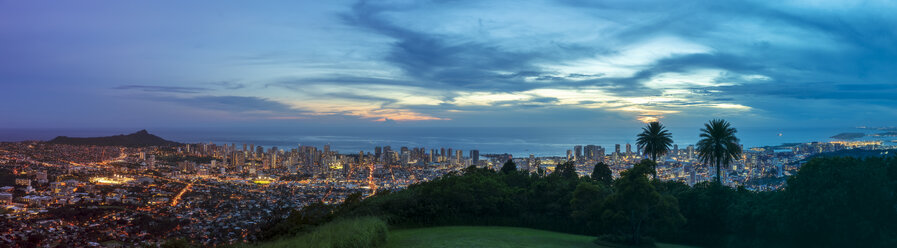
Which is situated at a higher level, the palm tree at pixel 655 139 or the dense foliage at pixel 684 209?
the palm tree at pixel 655 139

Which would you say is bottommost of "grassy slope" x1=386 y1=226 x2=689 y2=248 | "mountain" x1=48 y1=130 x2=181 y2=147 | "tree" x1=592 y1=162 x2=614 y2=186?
"grassy slope" x1=386 y1=226 x2=689 y2=248

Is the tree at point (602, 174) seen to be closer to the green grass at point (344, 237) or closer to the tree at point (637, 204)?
the tree at point (637, 204)

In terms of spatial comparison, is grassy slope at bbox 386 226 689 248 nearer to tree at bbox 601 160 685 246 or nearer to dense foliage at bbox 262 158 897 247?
tree at bbox 601 160 685 246

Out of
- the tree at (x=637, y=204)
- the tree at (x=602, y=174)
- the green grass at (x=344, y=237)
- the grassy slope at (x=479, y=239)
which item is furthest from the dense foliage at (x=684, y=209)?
the tree at (x=602, y=174)

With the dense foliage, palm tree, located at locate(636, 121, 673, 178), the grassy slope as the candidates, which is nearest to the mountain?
the dense foliage

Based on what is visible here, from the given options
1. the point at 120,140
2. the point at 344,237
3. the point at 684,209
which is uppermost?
the point at 120,140

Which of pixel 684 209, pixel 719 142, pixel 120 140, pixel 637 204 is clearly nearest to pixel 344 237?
pixel 637 204

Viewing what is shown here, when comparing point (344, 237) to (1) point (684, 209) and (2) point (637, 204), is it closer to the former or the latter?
(2) point (637, 204)
